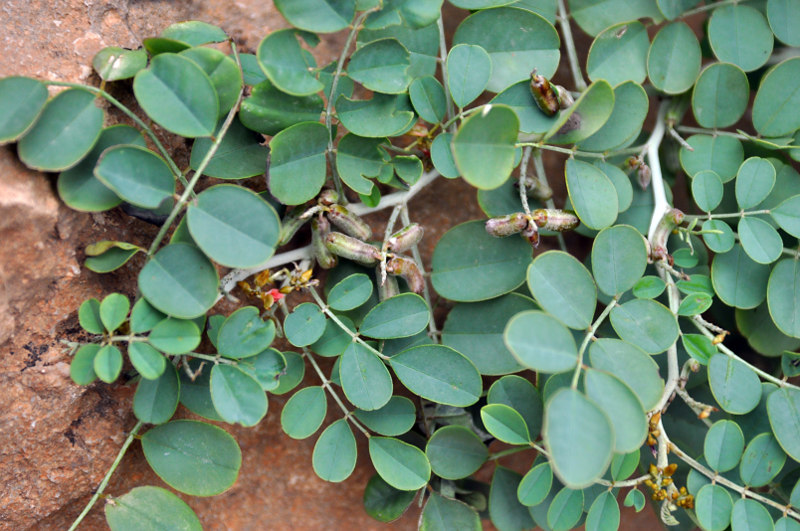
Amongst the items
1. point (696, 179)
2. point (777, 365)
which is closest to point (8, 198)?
point (696, 179)

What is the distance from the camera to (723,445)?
1.20 m

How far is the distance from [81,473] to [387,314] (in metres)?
0.64

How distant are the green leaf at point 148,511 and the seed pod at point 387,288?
53 cm

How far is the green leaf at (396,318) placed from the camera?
1177mm

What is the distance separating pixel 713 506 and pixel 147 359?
1032 mm

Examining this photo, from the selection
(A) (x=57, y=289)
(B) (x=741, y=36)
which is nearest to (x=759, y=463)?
(B) (x=741, y=36)

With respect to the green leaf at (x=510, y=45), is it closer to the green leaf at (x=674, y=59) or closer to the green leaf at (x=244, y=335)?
the green leaf at (x=674, y=59)

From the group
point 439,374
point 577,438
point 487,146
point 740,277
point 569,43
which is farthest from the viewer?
point 569,43

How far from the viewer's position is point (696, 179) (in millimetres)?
1264

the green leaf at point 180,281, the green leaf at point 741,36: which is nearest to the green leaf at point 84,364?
the green leaf at point 180,281

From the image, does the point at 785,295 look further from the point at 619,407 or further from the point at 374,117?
the point at 374,117

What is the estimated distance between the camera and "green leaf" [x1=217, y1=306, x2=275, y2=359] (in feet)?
3.64

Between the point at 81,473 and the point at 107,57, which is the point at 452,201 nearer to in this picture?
the point at 107,57

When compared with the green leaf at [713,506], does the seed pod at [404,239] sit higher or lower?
higher
